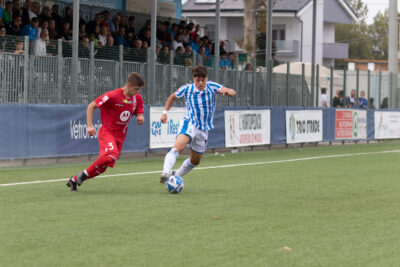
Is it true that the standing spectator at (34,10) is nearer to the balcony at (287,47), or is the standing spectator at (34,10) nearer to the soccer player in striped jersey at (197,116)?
the soccer player in striped jersey at (197,116)

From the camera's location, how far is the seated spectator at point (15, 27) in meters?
19.6

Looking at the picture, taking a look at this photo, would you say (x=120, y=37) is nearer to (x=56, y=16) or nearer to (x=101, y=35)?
(x=101, y=35)

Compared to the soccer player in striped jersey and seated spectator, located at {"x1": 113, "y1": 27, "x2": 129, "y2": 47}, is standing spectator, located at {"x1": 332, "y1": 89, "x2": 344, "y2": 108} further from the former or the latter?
the soccer player in striped jersey

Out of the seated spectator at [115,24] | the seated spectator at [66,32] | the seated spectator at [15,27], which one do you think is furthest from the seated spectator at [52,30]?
the seated spectator at [115,24]

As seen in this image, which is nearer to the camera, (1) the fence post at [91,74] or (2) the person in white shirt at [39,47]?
(2) the person in white shirt at [39,47]

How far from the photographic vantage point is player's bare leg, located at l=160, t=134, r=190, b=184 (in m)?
11.5

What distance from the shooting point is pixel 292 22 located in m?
74.1

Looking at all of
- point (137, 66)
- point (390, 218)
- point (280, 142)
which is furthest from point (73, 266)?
point (280, 142)

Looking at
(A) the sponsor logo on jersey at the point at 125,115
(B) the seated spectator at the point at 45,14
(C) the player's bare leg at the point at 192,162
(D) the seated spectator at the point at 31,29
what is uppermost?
(B) the seated spectator at the point at 45,14

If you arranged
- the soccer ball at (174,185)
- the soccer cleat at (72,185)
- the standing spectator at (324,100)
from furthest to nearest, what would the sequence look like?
the standing spectator at (324,100), the soccer cleat at (72,185), the soccer ball at (174,185)

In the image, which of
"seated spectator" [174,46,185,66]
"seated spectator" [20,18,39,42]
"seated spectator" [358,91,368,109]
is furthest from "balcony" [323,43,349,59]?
"seated spectator" [20,18,39,42]

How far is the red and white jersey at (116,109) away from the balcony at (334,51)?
6697 centimetres

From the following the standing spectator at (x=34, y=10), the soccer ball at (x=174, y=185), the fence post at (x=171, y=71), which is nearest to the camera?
the soccer ball at (x=174, y=185)

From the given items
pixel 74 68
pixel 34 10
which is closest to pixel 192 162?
pixel 74 68
